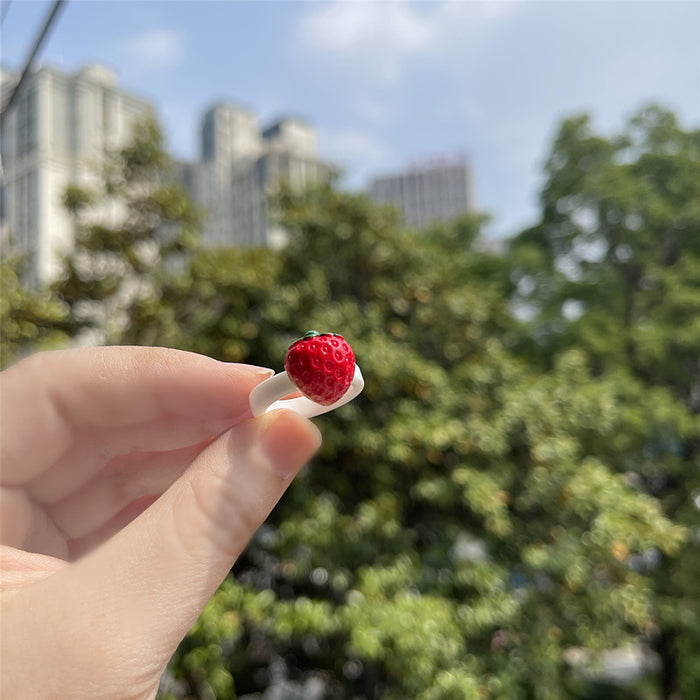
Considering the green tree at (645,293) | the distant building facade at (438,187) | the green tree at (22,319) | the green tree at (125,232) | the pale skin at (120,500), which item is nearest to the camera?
the pale skin at (120,500)

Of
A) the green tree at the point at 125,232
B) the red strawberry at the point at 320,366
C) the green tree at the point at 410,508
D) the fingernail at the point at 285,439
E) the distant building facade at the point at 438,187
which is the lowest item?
the green tree at the point at 410,508

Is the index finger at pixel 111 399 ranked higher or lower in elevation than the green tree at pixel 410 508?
higher

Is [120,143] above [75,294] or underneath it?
above

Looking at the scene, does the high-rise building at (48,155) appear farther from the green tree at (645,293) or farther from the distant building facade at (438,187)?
the distant building facade at (438,187)

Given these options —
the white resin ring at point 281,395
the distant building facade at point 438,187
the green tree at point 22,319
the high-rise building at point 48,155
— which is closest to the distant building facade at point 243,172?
the high-rise building at point 48,155

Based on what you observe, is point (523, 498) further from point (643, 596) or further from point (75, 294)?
point (75, 294)

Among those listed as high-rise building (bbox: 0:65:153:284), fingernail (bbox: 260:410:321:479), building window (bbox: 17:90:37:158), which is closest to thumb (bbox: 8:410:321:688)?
fingernail (bbox: 260:410:321:479)

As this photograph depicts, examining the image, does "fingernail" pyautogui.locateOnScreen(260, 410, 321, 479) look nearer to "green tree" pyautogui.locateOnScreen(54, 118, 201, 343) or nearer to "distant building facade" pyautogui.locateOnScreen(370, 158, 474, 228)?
"green tree" pyautogui.locateOnScreen(54, 118, 201, 343)

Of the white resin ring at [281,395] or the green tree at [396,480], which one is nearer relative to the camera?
the white resin ring at [281,395]

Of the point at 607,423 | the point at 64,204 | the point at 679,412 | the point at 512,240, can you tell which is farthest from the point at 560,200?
the point at 64,204
